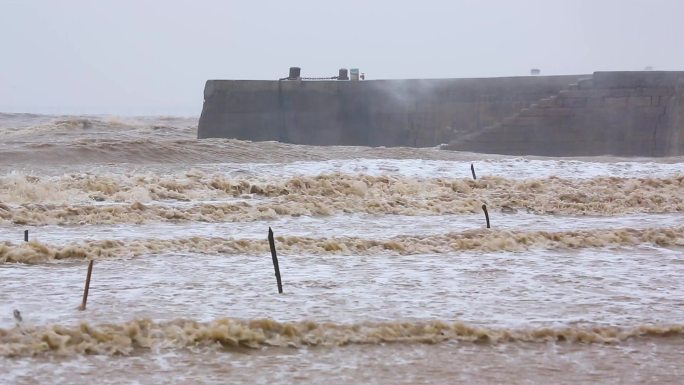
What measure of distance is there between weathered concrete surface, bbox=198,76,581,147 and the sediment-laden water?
5.31 metres

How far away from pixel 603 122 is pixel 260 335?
15166mm

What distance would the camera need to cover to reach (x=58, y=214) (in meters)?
10.4

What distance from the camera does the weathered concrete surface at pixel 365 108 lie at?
20.1 m

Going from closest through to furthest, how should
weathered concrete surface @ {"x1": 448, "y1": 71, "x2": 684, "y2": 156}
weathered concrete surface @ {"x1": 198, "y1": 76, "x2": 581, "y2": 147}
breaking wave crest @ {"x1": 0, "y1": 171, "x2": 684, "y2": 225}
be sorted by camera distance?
breaking wave crest @ {"x1": 0, "y1": 171, "x2": 684, "y2": 225}, weathered concrete surface @ {"x1": 448, "y1": 71, "x2": 684, "y2": 156}, weathered concrete surface @ {"x1": 198, "y1": 76, "x2": 581, "y2": 147}

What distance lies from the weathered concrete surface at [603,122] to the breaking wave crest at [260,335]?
1378cm

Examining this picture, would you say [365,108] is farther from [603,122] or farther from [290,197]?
[290,197]

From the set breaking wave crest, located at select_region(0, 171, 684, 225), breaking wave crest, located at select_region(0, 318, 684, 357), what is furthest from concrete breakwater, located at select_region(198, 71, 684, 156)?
breaking wave crest, located at select_region(0, 318, 684, 357)

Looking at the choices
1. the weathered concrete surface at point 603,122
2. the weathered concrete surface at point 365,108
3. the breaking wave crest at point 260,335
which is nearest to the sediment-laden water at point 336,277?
the breaking wave crest at point 260,335

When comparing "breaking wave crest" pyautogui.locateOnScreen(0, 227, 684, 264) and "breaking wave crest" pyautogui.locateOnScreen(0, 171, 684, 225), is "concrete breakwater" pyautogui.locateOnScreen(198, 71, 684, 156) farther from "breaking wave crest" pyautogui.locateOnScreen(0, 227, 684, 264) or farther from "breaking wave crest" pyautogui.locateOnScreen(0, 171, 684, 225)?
"breaking wave crest" pyautogui.locateOnScreen(0, 227, 684, 264)

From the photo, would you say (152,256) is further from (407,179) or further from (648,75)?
(648,75)

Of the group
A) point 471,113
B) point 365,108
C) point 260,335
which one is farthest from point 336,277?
point 471,113

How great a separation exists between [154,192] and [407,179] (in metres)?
4.14

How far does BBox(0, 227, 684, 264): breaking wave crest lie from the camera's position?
26.9ft

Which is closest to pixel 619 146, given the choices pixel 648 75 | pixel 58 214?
pixel 648 75
